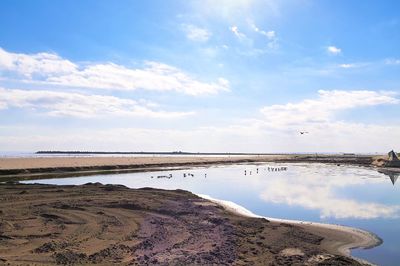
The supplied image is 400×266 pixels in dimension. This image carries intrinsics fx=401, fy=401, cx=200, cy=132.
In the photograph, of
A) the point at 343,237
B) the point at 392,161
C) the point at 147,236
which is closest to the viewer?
the point at 147,236

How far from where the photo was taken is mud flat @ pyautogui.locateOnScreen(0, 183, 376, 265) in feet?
45.6

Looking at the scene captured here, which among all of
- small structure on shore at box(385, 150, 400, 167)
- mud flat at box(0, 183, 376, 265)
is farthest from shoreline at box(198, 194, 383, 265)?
small structure on shore at box(385, 150, 400, 167)

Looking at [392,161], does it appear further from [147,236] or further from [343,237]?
[147,236]

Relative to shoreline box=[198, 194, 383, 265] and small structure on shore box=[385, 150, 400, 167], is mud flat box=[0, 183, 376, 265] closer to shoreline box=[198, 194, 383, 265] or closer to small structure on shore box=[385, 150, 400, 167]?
shoreline box=[198, 194, 383, 265]

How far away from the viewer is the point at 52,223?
62.1ft

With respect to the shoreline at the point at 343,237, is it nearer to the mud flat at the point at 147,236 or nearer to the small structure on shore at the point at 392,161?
the mud flat at the point at 147,236

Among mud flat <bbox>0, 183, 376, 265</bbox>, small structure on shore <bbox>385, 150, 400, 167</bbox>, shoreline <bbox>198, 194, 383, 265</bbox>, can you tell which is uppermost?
small structure on shore <bbox>385, 150, 400, 167</bbox>

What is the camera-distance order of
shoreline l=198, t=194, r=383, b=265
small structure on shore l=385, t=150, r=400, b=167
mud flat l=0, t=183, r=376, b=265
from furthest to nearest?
small structure on shore l=385, t=150, r=400, b=167 → shoreline l=198, t=194, r=383, b=265 → mud flat l=0, t=183, r=376, b=265

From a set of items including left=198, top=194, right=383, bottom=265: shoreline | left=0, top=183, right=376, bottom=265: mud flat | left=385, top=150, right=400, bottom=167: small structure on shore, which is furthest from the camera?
left=385, top=150, right=400, bottom=167: small structure on shore

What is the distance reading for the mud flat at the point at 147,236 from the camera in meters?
13.9

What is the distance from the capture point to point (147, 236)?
1702 cm

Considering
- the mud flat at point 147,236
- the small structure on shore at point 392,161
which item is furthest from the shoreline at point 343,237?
the small structure on shore at point 392,161

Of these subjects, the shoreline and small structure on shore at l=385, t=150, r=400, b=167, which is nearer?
the shoreline

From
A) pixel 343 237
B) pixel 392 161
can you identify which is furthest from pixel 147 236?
pixel 392 161
